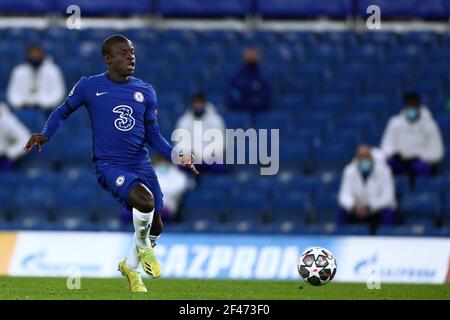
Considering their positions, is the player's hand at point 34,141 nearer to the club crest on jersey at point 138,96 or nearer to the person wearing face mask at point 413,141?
the club crest on jersey at point 138,96

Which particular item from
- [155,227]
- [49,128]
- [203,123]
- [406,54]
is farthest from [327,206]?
[49,128]

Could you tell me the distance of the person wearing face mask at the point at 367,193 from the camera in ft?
55.1

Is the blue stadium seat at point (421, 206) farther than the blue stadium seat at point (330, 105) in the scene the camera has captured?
No

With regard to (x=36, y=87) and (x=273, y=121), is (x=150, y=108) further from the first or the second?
(x=36, y=87)

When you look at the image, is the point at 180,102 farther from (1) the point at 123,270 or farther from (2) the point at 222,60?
(1) the point at 123,270

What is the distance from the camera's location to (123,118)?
11297mm

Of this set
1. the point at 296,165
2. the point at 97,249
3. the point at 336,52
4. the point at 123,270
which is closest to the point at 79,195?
the point at 97,249

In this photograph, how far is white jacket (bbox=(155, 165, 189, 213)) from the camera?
17.2 meters

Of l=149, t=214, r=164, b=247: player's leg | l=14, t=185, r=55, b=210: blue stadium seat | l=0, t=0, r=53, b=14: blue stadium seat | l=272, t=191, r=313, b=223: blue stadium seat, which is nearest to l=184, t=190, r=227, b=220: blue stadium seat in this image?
l=272, t=191, r=313, b=223: blue stadium seat

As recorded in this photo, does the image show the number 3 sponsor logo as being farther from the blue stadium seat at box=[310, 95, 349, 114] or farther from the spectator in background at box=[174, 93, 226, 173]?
the blue stadium seat at box=[310, 95, 349, 114]

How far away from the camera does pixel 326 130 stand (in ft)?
60.7

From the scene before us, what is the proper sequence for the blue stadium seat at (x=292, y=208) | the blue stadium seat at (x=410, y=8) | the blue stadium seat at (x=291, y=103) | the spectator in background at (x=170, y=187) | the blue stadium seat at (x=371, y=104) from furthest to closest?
the blue stadium seat at (x=410, y=8) < the blue stadium seat at (x=291, y=103) < the blue stadium seat at (x=371, y=104) < the blue stadium seat at (x=292, y=208) < the spectator in background at (x=170, y=187)

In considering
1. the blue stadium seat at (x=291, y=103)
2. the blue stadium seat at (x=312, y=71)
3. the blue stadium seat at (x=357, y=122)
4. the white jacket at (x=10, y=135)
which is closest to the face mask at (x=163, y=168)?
the white jacket at (x=10, y=135)

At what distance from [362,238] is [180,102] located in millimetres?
4215
